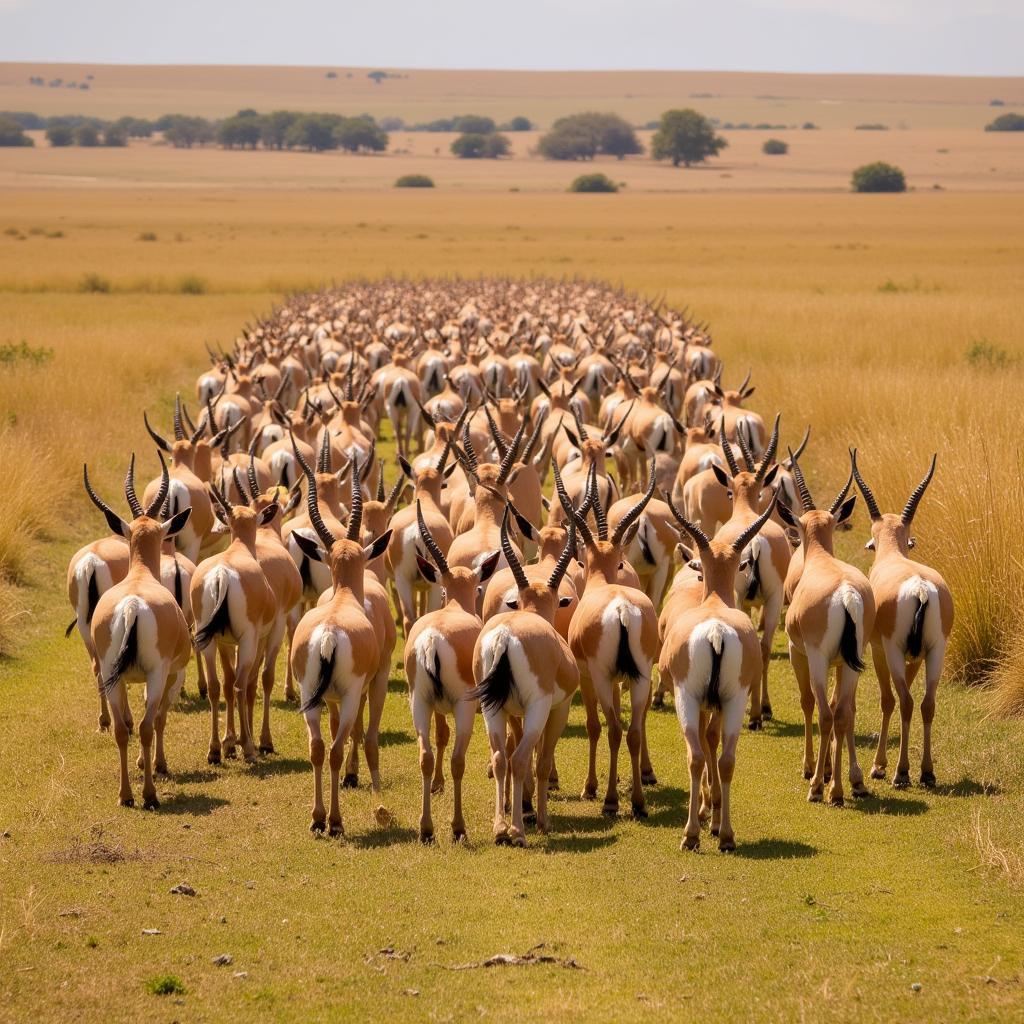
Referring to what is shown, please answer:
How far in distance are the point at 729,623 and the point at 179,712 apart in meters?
5.64

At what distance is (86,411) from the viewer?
26.6 m

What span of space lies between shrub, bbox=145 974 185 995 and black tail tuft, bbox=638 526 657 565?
23.6ft

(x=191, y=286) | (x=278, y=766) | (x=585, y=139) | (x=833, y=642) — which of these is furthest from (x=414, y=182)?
(x=833, y=642)

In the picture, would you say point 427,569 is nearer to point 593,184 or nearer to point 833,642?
point 833,642

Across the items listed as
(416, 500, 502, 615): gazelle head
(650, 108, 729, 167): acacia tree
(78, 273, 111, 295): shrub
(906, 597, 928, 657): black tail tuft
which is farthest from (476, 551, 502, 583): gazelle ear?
(650, 108, 729, 167): acacia tree

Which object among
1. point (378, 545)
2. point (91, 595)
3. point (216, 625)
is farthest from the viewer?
point (91, 595)

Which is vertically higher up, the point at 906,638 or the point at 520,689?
the point at 906,638

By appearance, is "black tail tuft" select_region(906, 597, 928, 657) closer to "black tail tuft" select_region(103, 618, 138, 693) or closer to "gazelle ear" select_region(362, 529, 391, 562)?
"gazelle ear" select_region(362, 529, 391, 562)

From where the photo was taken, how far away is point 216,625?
11.2 metres

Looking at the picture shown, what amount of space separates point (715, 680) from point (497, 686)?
4.33ft

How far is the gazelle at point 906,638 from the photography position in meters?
10.5

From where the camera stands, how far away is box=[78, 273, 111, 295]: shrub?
5278 centimetres

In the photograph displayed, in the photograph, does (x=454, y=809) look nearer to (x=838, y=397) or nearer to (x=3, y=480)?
(x=3, y=480)

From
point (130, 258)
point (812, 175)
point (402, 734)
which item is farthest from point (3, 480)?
point (812, 175)
